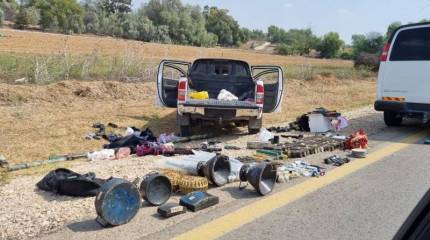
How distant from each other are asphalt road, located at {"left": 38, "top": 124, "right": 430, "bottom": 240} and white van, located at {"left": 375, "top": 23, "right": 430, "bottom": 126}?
3.50 meters

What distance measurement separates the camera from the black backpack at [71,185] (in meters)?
4.74

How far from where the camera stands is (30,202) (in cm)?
451

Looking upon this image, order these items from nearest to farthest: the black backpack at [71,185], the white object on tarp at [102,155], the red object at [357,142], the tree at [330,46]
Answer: the black backpack at [71,185], the white object on tarp at [102,155], the red object at [357,142], the tree at [330,46]

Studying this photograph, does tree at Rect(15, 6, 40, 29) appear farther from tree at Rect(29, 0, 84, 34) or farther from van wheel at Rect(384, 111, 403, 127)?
van wheel at Rect(384, 111, 403, 127)

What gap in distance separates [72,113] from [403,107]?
7.47 meters

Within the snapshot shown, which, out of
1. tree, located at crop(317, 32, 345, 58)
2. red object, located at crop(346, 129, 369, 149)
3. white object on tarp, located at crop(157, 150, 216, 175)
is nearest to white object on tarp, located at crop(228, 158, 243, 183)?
white object on tarp, located at crop(157, 150, 216, 175)

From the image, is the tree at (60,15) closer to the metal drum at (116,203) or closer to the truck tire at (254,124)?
the truck tire at (254,124)

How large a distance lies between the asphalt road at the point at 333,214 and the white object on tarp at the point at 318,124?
3.31 m

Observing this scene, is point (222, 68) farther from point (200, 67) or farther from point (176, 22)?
point (176, 22)

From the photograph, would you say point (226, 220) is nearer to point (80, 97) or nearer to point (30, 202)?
point (30, 202)

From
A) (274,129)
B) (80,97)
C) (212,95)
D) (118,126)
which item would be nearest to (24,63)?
(80,97)

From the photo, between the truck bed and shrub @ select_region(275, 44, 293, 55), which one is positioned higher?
shrub @ select_region(275, 44, 293, 55)

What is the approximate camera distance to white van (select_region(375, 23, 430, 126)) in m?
9.39

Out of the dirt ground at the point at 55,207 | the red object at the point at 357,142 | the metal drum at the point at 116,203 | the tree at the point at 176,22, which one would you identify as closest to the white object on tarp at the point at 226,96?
the red object at the point at 357,142
